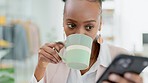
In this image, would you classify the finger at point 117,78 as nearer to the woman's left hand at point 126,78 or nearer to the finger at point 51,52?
the woman's left hand at point 126,78

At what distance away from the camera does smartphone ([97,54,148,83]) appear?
0.41m

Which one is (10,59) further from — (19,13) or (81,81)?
(81,81)

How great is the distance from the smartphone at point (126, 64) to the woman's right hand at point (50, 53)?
241 mm

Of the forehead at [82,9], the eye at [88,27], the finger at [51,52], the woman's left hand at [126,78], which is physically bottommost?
the woman's left hand at [126,78]

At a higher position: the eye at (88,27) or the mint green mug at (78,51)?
the eye at (88,27)

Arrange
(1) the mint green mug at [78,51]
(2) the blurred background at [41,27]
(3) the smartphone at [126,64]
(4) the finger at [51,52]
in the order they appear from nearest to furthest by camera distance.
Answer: (3) the smartphone at [126,64] < (1) the mint green mug at [78,51] < (4) the finger at [51,52] < (2) the blurred background at [41,27]

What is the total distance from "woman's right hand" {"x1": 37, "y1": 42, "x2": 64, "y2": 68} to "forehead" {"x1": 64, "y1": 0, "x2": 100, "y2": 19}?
8cm

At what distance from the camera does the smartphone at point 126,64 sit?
1.35ft

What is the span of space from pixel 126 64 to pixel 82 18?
0.84 ft

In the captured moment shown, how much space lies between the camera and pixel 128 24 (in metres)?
2.25

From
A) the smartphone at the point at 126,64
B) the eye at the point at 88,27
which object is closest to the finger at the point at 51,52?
the eye at the point at 88,27

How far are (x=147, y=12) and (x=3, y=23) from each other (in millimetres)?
1225

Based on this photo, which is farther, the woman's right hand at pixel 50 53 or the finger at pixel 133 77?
the woman's right hand at pixel 50 53

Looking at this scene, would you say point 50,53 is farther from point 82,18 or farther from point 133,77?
point 133,77
